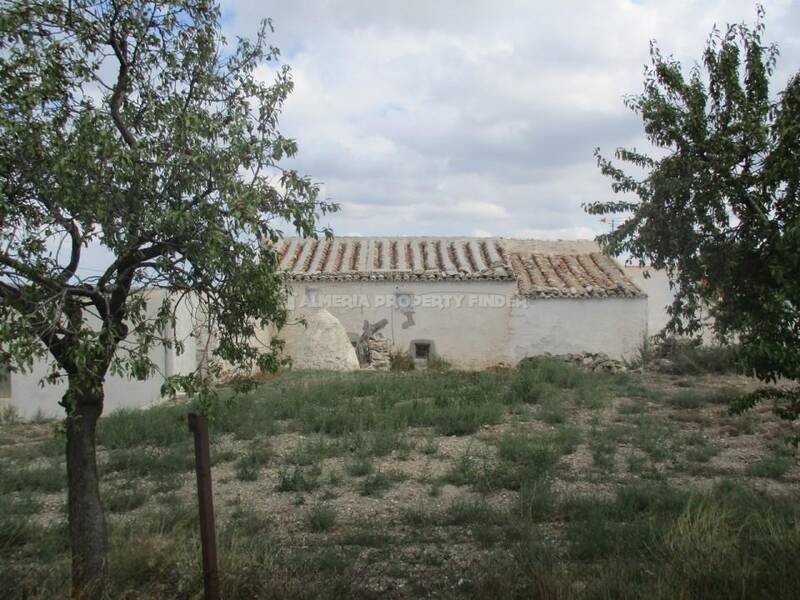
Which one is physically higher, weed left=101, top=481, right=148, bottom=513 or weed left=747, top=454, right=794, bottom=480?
weed left=101, top=481, right=148, bottom=513

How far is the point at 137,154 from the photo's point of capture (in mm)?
3801

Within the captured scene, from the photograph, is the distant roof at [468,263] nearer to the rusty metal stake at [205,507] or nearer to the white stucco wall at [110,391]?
the white stucco wall at [110,391]

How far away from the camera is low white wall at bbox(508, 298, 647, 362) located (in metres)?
18.7

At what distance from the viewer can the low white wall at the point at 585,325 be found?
18.7m

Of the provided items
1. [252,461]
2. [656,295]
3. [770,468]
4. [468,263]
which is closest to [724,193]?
[770,468]

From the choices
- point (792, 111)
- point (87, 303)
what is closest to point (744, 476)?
point (792, 111)

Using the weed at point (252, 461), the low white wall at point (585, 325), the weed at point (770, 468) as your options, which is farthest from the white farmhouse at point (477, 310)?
the weed at point (770, 468)

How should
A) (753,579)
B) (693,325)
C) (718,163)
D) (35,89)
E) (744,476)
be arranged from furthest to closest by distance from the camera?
(744,476) < (693,325) < (718,163) < (753,579) < (35,89)

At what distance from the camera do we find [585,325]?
739 inches

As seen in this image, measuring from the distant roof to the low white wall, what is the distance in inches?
11.0

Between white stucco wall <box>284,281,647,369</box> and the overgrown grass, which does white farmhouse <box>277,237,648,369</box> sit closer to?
white stucco wall <box>284,281,647,369</box>

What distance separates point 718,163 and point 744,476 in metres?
3.77

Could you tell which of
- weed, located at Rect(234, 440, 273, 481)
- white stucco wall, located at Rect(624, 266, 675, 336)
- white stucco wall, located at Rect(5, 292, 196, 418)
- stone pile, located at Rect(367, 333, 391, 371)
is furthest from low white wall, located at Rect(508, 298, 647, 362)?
weed, located at Rect(234, 440, 273, 481)

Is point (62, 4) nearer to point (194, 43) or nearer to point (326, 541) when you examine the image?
point (194, 43)
